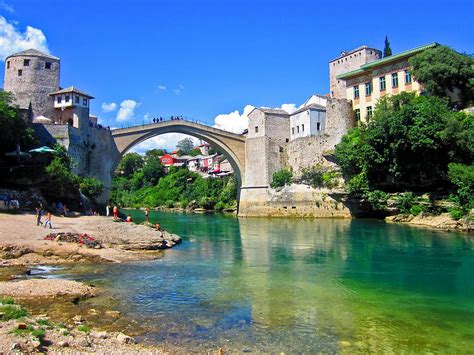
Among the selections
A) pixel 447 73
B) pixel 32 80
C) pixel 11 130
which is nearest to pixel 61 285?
pixel 11 130

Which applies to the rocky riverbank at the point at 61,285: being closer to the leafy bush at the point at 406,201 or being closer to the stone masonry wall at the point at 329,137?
the leafy bush at the point at 406,201

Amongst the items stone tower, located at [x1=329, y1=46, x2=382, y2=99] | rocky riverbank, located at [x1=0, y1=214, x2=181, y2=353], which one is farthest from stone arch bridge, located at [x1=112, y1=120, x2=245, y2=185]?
rocky riverbank, located at [x1=0, y1=214, x2=181, y2=353]

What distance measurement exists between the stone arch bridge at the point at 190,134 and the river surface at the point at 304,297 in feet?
69.6

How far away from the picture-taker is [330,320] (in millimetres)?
9742

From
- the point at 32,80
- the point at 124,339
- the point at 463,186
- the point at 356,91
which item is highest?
the point at 356,91

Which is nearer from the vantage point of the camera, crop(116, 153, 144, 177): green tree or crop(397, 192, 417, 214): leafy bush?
crop(397, 192, 417, 214): leafy bush

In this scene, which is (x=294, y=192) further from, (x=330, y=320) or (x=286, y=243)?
(x=330, y=320)

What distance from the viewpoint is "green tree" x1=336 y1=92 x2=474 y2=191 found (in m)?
29.3

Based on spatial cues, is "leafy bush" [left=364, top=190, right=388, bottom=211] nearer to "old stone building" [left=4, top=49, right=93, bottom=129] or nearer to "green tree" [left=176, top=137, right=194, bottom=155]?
"old stone building" [left=4, top=49, right=93, bottom=129]

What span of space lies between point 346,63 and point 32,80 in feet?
114

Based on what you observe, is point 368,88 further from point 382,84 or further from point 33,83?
point 33,83

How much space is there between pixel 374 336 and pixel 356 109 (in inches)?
1433

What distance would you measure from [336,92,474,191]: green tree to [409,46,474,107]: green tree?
1.73 metres

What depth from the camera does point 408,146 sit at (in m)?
31.3
